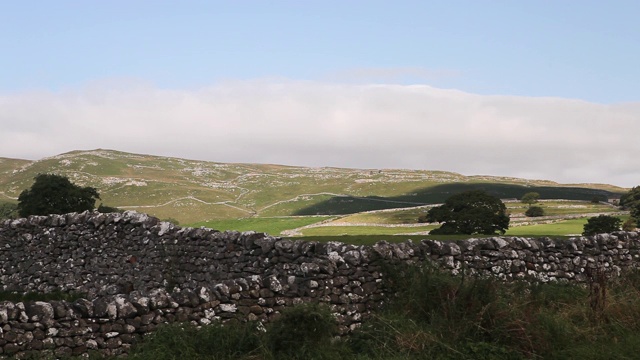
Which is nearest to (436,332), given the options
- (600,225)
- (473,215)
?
(600,225)

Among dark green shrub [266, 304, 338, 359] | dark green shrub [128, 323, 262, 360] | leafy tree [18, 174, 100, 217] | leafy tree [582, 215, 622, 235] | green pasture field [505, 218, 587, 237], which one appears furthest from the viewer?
leafy tree [582, 215, 622, 235]

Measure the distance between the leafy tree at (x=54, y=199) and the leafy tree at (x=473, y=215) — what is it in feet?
109

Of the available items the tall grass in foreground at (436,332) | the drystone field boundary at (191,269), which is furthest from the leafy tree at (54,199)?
the tall grass in foreground at (436,332)

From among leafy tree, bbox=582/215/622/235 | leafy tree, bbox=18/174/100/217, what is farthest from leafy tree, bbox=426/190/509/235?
leafy tree, bbox=18/174/100/217

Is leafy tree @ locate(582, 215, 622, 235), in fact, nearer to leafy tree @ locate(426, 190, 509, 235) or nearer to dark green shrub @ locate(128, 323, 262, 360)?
leafy tree @ locate(426, 190, 509, 235)

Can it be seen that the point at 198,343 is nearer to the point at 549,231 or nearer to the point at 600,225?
the point at 600,225

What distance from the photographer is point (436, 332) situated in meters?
10.7

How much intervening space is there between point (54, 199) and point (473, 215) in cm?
4206

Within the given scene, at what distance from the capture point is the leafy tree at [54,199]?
59228mm

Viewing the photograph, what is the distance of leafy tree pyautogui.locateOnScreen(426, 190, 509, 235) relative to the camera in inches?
2638

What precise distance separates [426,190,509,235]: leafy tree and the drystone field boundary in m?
45.1

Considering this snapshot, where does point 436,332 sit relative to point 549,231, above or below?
above

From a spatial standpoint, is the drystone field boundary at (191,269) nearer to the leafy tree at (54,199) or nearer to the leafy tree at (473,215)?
the leafy tree at (54,199)

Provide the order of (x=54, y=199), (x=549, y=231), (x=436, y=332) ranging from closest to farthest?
(x=436, y=332) → (x=54, y=199) → (x=549, y=231)
